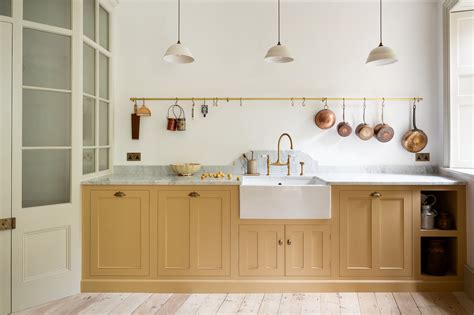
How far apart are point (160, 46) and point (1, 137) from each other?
1639mm

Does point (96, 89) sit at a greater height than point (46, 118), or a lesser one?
greater

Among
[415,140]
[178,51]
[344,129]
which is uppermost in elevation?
[178,51]

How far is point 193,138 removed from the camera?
129 inches

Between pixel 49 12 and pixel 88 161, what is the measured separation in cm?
121

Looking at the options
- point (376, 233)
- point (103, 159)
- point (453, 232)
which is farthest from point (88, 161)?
point (453, 232)

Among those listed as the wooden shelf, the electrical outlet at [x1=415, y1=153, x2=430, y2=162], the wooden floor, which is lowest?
the wooden floor

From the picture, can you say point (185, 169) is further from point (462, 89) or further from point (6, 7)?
point (462, 89)

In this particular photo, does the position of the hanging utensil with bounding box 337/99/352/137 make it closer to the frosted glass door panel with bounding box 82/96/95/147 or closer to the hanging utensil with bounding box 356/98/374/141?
the hanging utensil with bounding box 356/98/374/141

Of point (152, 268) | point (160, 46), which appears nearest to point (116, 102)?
point (160, 46)

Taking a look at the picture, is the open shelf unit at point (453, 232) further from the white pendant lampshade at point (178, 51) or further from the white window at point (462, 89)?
the white pendant lampshade at point (178, 51)

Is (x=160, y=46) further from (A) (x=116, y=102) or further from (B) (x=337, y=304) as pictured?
(B) (x=337, y=304)

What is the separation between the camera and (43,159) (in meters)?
2.49

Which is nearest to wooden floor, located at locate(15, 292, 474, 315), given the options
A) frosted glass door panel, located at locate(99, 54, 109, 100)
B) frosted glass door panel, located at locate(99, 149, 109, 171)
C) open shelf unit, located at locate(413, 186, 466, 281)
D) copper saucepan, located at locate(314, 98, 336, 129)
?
open shelf unit, located at locate(413, 186, 466, 281)

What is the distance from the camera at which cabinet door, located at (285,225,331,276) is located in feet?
8.64
